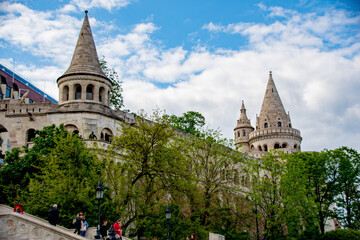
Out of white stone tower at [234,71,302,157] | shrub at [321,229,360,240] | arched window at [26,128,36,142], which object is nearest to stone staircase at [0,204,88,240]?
arched window at [26,128,36,142]

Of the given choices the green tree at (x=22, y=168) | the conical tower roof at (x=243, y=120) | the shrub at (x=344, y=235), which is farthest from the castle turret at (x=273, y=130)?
the green tree at (x=22, y=168)

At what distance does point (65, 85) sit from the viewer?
31.4 metres

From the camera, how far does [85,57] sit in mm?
32344

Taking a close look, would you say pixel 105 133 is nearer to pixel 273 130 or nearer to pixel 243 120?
pixel 273 130

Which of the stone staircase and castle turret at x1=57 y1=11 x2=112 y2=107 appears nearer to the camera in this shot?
the stone staircase

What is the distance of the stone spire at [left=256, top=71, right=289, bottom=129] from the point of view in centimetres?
5706

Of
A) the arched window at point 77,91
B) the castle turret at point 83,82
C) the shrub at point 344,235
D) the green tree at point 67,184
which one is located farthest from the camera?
the shrub at point 344,235

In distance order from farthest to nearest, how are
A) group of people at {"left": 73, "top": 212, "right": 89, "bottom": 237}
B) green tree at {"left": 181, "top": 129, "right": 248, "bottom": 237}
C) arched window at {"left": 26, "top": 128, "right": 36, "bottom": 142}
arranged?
arched window at {"left": 26, "top": 128, "right": 36, "bottom": 142} < green tree at {"left": 181, "top": 129, "right": 248, "bottom": 237} < group of people at {"left": 73, "top": 212, "right": 89, "bottom": 237}

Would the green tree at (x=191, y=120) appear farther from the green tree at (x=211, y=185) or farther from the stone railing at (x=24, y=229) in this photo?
the stone railing at (x=24, y=229)

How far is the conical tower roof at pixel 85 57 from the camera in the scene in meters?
31.5

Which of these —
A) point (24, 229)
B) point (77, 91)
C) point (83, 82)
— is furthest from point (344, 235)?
point (24, 229)

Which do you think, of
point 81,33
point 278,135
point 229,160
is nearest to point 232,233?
point 229,160

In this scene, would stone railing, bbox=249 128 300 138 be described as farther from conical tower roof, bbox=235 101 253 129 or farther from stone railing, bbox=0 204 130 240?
stone railing, bbox=0 204 130 240

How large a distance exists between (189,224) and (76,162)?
306 inches
